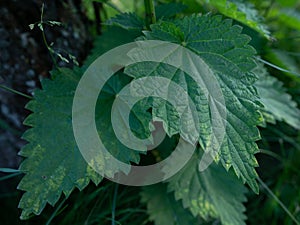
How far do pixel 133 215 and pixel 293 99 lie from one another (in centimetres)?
70

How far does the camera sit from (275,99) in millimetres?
1262

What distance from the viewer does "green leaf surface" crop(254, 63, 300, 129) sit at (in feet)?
3.92

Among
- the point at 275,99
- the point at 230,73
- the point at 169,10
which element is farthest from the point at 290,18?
the point at 230,73

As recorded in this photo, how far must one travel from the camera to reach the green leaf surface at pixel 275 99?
3.92 feet

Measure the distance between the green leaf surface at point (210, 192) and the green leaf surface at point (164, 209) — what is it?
0.03 metres

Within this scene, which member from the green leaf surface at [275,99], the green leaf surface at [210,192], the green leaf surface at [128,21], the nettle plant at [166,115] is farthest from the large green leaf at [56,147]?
the green leaf surface at [275,99]

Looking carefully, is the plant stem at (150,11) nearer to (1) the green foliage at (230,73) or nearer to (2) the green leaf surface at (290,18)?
(1) the green foliage at (230,73)

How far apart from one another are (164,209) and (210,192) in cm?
14

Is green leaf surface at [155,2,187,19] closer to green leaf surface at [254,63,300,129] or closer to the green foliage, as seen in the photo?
the green foliage

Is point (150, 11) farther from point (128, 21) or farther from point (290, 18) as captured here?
point (290, 18)

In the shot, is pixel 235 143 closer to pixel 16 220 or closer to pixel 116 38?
pixel 116 38

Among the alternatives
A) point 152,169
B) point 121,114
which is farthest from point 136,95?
point 152,169

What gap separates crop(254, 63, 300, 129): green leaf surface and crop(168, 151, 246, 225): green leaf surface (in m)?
0.23

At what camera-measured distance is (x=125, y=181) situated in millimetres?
1181
